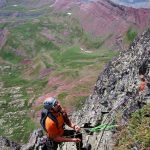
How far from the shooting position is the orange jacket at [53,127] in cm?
1722

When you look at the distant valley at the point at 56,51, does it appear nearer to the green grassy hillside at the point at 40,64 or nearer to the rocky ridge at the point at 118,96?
the green grassy hillside at the point at 40,64

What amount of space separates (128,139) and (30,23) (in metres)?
160

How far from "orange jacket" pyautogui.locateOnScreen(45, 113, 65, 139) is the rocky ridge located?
1.63 metres

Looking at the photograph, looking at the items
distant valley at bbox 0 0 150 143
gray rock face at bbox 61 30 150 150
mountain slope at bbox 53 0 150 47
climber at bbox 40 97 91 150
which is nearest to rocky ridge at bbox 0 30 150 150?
gray rock face at bbox 61 30 150 150

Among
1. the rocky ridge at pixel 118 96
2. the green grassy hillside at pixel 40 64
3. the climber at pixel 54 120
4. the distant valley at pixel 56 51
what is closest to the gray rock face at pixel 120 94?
the rocky ridge at pixel 118 96

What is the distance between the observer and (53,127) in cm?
1728

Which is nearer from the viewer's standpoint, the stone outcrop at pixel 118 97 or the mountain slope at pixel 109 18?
the stone outcrop at pixel 118 97

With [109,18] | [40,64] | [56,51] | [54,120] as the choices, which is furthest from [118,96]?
[109,18]

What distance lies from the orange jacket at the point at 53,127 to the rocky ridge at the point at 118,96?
1631mm

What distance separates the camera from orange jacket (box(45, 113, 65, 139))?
17.2 metres

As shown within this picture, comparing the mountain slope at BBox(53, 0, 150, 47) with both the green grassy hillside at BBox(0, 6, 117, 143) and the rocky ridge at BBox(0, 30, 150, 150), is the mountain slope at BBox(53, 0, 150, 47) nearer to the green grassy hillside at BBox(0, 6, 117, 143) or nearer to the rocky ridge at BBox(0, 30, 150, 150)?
the green grassy hillside at BBox(0, 6, 117, 143)

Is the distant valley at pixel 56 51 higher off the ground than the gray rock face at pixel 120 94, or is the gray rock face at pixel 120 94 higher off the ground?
the gray rock face at pixel 120 94

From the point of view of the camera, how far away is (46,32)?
165 m

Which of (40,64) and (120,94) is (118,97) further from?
(40,64)
